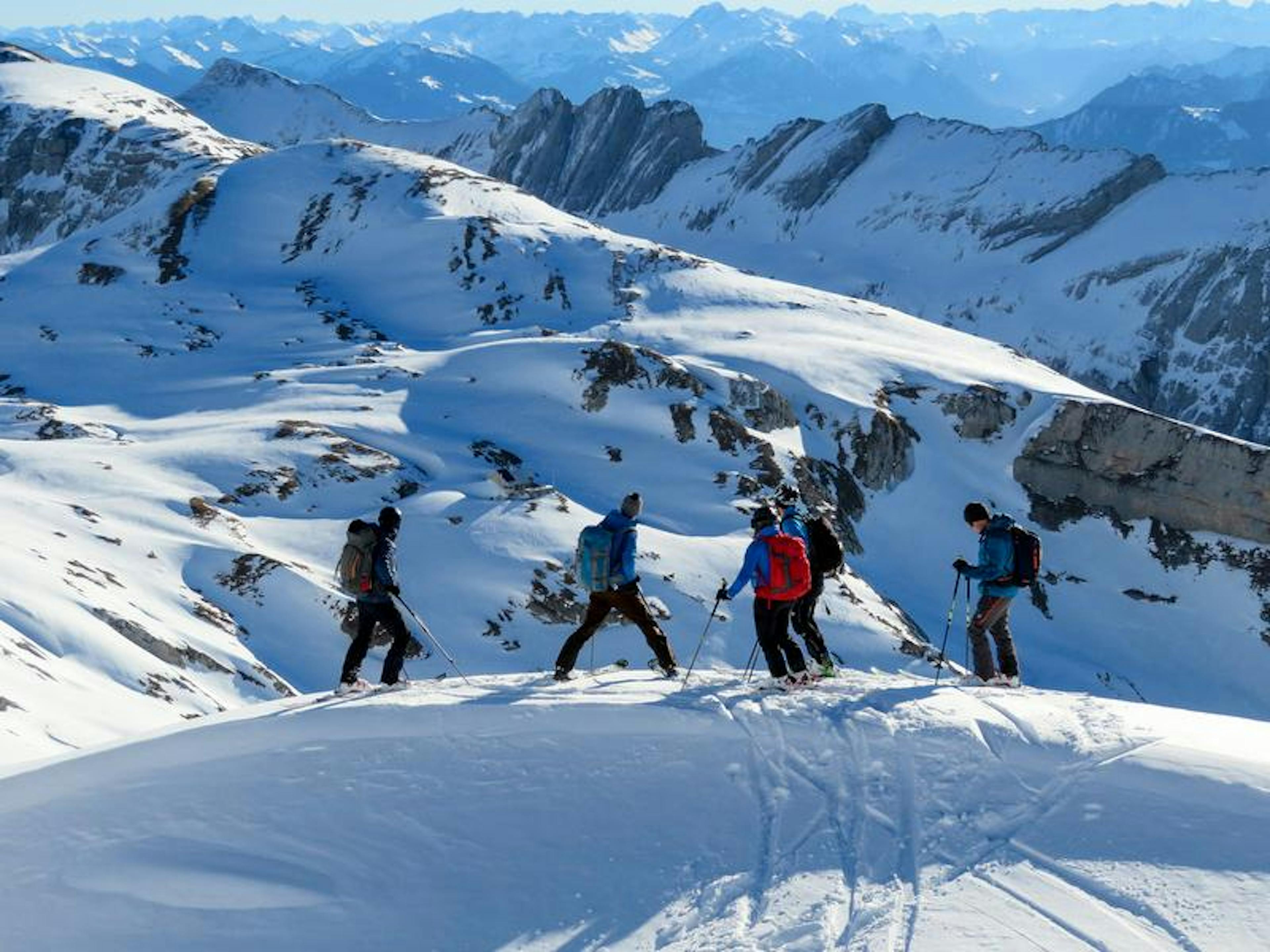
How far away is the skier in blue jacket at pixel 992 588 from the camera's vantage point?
18031mm

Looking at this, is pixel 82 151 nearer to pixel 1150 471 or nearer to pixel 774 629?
pixel 1150 471

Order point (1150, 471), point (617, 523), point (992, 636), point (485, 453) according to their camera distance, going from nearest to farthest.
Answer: point (617, 523) < point (992, 636) < point (485, 453) < point (1150, 471)

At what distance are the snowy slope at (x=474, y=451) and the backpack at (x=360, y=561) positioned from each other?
10280mm

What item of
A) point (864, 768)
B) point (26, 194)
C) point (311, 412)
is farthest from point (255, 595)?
point (26, 194)

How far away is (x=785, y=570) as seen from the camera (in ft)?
54.9

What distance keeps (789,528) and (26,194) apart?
495 feet

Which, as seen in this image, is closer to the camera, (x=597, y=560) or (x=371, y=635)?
(x=371, y=635)

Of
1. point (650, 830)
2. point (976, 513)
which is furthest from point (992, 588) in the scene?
point (650, 830)

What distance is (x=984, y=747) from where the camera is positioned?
14.6 meters

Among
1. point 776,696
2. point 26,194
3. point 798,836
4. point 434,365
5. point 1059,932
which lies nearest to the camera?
point 1059,932

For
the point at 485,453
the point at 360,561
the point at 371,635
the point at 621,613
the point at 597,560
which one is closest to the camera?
the point at 360,561

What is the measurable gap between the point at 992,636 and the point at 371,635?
28.0ft

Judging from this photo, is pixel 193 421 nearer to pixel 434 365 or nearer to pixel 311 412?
pixel 311 412

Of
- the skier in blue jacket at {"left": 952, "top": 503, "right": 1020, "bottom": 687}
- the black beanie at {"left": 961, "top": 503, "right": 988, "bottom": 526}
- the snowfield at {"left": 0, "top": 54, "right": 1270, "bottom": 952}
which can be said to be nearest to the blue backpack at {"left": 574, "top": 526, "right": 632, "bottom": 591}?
the snowfield at {"left": 0, "top": 54, "right": 1270, "bottom": 952}
